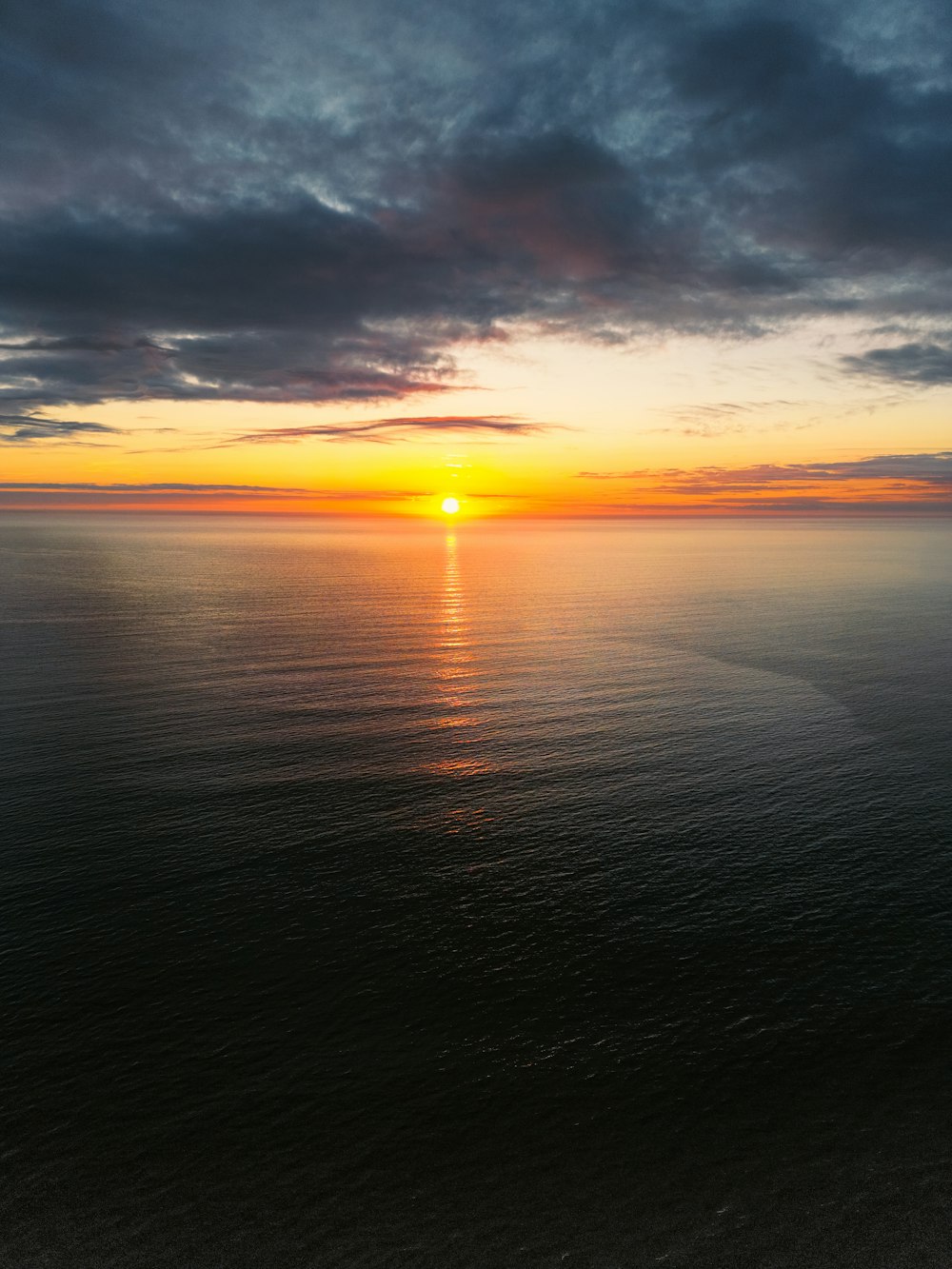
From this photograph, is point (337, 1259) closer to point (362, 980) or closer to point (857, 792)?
point (362, 980)

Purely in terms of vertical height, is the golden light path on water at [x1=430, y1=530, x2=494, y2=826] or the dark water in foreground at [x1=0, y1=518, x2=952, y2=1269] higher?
the golden light path on water at [x1=430, y1=530, x2=494, y2=826]

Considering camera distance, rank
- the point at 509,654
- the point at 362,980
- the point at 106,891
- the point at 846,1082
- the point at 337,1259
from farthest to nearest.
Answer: the point at 509,654, the point at 106,891, the point at 362,980, the point at 846,1082, the point at 337,1259

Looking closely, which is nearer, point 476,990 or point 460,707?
point 476,990

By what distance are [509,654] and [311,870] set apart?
83952 millimetres

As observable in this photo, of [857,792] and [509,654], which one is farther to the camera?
[509,654]

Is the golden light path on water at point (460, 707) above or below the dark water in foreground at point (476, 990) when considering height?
above

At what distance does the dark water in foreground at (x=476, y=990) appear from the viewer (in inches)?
1243

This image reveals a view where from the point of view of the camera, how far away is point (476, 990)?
45.1 m

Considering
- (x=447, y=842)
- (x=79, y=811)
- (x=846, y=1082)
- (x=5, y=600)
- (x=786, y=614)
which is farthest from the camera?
(x=5, y=600)

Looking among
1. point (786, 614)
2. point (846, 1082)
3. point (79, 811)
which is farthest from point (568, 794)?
point (786, 614)

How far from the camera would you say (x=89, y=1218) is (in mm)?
31125

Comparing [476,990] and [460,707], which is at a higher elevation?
[460,707]

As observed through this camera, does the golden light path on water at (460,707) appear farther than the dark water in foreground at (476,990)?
Yes

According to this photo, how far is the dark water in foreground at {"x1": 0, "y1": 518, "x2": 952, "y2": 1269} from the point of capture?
104 feet
